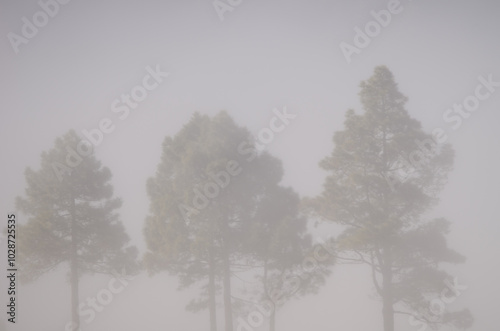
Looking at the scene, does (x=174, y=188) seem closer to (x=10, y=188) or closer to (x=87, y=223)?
(x=87, y=223)

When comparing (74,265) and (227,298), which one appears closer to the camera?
(227,298)

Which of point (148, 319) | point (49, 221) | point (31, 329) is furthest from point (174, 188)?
point (148, 319)
